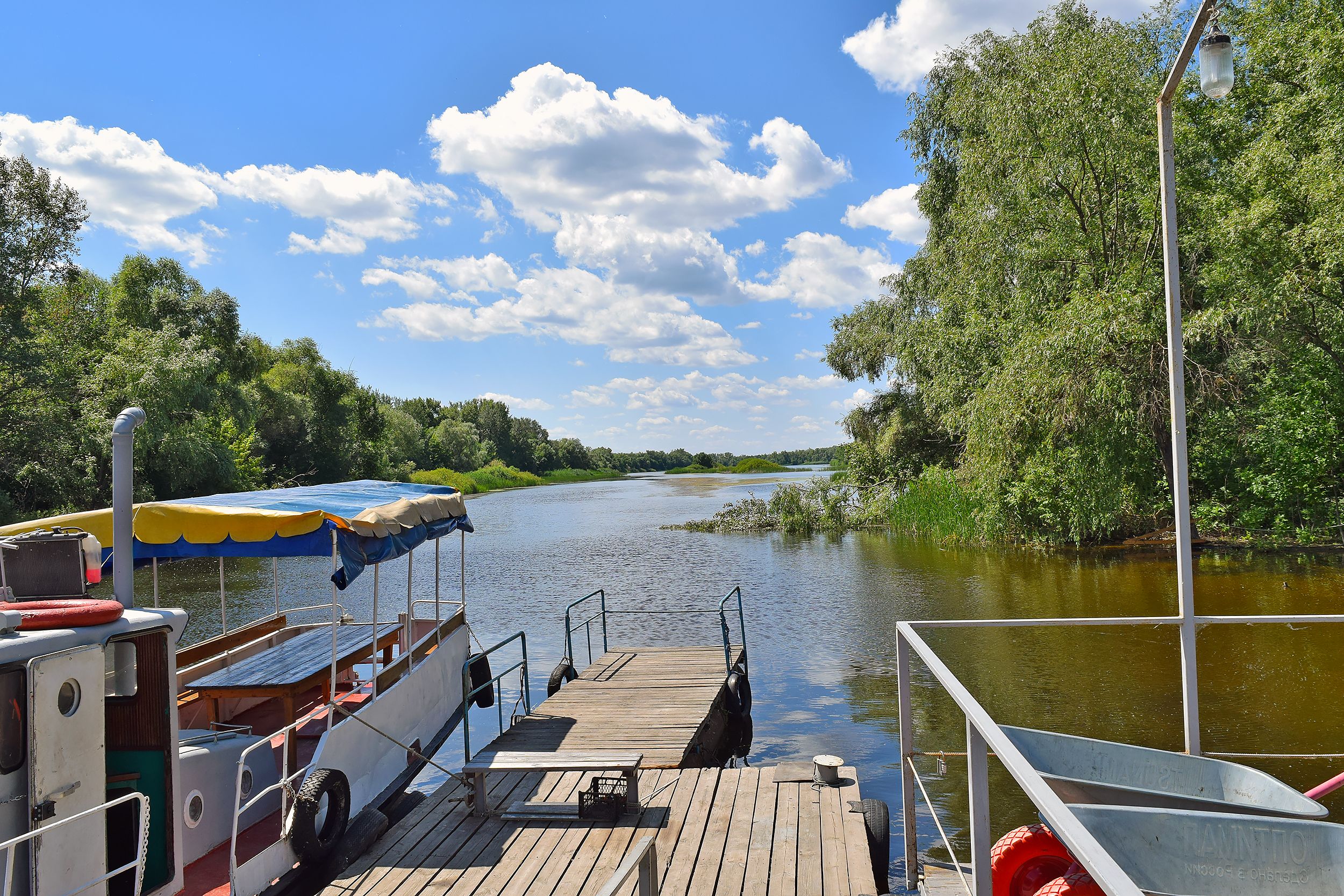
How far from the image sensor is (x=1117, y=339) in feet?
62.4

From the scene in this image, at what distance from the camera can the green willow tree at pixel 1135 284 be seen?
18109mm

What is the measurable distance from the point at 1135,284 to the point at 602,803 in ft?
59.4

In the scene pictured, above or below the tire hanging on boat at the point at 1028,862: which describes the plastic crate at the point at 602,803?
below

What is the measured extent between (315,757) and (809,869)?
3.84 metres

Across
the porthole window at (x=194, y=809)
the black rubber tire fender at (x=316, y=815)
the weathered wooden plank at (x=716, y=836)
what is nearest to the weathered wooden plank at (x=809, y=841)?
the weathered wooden plank at (x=716, y=836)

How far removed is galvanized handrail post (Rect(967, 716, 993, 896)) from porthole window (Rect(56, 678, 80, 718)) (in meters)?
4.38

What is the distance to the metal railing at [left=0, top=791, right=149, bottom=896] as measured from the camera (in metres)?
3.84

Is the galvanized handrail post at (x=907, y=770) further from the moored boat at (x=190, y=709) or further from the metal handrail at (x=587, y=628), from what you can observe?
the metal handrail at (x=587, y=628)

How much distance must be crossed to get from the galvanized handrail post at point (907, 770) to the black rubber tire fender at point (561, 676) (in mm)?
6678

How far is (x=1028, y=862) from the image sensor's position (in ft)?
14.3

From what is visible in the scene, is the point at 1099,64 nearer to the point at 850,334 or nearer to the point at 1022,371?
the point at 1022,371

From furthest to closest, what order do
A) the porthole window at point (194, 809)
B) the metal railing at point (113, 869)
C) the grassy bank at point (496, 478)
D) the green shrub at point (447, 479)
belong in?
the grassy bank at point (496, 478)
the green shrub at point (447, 479)
the porthole window at point (194, 809)
the metal railing at point (113, 869)

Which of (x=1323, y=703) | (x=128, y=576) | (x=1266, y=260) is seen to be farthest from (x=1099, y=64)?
(x=128, y=576)

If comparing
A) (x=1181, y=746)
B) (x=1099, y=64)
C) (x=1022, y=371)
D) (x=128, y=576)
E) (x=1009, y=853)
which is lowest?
(x=1181, y=746)
